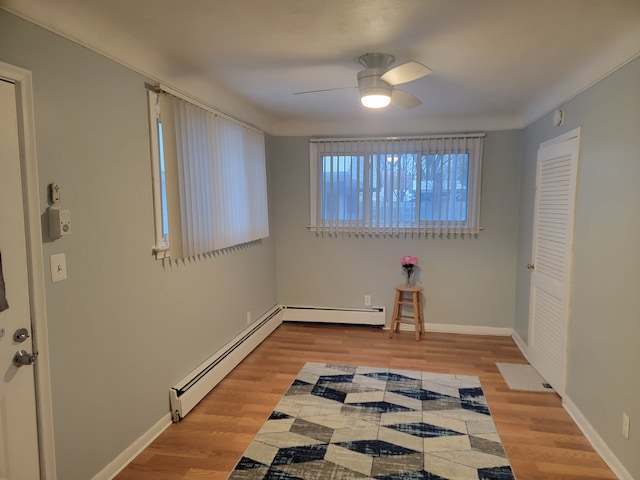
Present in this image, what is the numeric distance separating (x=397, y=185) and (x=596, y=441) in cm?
292

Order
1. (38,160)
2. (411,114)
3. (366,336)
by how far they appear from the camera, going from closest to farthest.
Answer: (38,160)
(411,114)
(366,336)

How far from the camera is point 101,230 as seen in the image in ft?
6.87

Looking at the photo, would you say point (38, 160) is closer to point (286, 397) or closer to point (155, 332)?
point (155, 332)

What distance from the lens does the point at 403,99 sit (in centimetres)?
278

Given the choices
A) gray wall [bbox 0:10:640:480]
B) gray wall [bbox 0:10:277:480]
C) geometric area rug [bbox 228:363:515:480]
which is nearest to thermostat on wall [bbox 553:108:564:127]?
gray wall [bbox 0:10:640:480]

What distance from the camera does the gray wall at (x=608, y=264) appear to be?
209 cm

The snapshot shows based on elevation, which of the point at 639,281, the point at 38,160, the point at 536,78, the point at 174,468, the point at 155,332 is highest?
the point at 536,78

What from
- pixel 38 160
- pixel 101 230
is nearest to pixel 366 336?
pixel 101 230

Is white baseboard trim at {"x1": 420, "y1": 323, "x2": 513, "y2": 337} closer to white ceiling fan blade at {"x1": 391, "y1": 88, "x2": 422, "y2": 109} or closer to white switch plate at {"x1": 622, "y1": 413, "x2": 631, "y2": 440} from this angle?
white switch plate at {"x1": 622, "y1": 413, "x2": 631, "y2": 440}

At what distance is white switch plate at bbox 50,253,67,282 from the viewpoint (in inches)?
71.3

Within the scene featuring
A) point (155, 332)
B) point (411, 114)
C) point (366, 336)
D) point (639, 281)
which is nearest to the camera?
point (639, 281)

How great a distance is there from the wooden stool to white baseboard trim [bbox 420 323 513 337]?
6.3 inches

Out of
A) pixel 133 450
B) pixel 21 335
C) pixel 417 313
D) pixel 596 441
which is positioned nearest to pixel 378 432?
pixel 596 441

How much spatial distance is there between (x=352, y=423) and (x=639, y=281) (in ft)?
6.17
